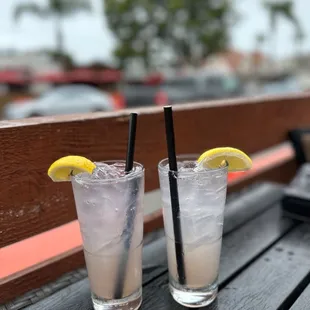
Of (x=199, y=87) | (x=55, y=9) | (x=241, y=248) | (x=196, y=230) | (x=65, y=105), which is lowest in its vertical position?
(x=199, y=87)

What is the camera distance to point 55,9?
16922mm

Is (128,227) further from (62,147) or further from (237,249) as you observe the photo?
(237,249)

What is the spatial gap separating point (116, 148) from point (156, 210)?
0.34 m

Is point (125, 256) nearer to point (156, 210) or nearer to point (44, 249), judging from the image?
point (44, 249)

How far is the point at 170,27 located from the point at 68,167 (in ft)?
71.3

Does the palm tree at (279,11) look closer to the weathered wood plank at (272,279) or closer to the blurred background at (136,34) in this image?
the blurred background at (136,34)

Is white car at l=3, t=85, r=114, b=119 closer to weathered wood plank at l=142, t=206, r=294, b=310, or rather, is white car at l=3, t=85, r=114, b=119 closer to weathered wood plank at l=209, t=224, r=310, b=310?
weathered wood plank at l=142, t=206, r=294, b=310

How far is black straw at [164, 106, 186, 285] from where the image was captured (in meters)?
0.82

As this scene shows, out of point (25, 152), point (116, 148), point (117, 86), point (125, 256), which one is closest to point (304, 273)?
point (125, 256)

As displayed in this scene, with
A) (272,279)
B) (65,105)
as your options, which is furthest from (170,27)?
(272,279)

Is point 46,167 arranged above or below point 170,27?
below

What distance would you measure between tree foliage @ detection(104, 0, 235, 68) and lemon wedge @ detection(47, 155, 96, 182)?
21.1 meters

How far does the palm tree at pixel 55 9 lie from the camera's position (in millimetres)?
16281

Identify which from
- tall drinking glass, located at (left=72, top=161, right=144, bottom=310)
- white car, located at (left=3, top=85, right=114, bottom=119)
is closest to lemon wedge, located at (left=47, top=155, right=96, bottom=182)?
tall drinking glass, located at (left=72, top=161, right=144, bottom=310)
